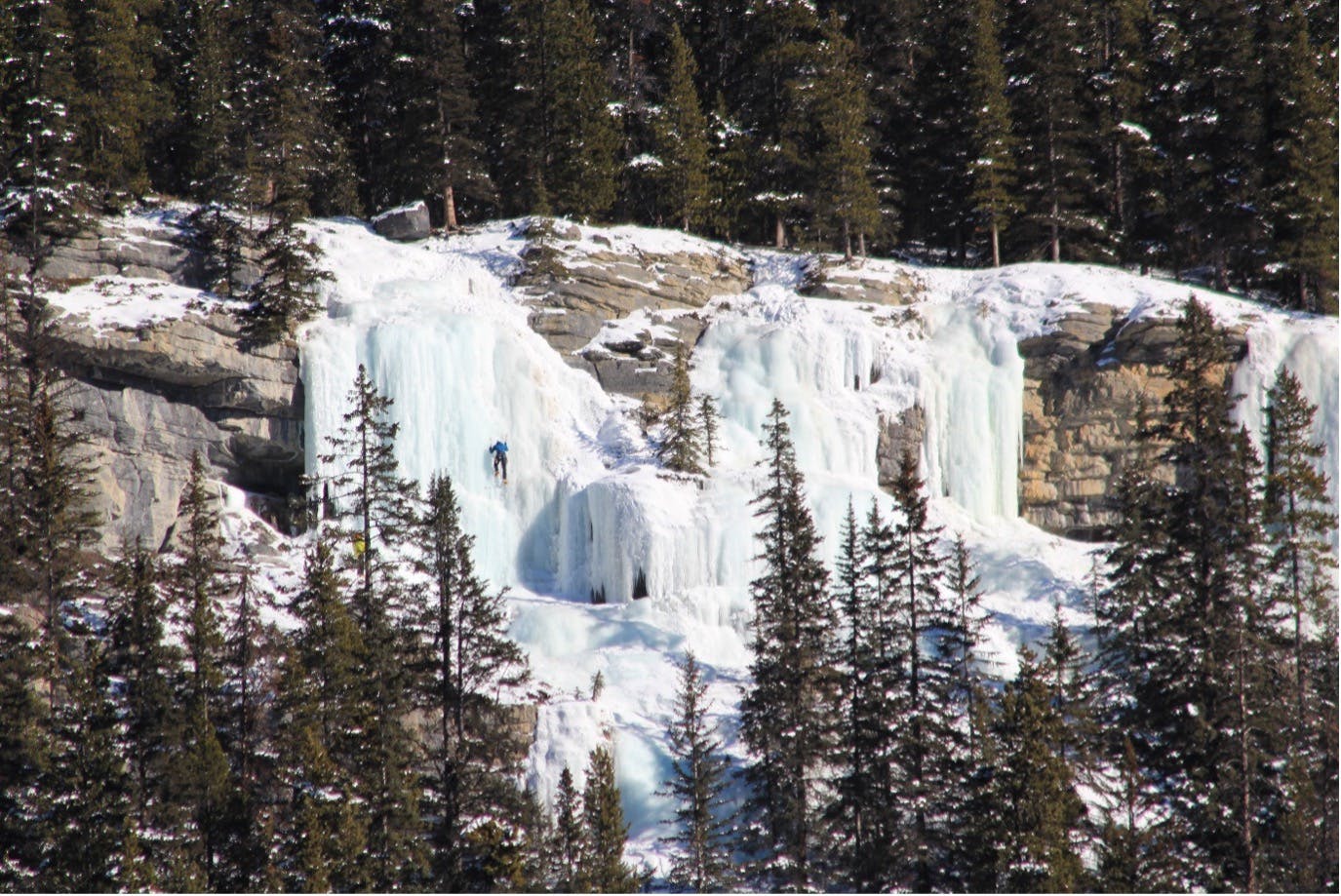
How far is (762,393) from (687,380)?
3.03 m

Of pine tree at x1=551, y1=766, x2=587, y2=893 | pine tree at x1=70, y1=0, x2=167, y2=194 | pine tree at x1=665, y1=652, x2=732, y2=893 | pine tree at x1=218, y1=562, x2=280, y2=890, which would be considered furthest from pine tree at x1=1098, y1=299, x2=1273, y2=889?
pine tree at x1=70, y1=0, x2=167, y2=194

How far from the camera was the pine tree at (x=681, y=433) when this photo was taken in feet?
121

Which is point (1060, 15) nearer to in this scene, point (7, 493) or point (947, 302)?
point (947, 302)

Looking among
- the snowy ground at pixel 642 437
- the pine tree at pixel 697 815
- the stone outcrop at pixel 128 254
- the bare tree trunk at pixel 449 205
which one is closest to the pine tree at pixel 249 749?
the snowy ground at pixel 642 437

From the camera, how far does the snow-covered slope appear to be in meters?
33.5

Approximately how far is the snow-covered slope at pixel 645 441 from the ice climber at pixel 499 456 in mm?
281

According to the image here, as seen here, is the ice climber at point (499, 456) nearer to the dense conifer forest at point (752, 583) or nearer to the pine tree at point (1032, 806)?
the dense conifer forest at point (752, 583)

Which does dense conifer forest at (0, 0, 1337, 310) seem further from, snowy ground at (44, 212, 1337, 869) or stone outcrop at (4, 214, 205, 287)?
snowy ground at (44, 212, 1337, 869)

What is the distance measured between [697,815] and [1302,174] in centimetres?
2917

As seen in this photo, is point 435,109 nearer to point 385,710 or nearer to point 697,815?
point 385,710

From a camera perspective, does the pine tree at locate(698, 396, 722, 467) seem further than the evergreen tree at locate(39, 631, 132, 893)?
Yes

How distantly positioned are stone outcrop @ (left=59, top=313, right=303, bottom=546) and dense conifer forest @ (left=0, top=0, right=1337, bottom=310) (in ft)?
23.0

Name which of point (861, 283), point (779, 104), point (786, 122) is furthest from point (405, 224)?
point (861, 283)

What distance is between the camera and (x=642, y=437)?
3866 cm
